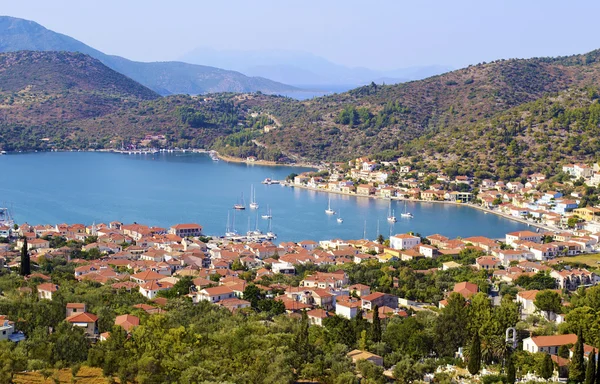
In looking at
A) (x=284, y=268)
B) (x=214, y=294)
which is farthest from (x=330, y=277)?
(x=214, y=294)

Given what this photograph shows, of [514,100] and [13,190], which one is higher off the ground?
[514,100]

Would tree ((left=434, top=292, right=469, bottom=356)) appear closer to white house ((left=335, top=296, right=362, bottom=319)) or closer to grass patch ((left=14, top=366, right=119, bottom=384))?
white house ((left=335, top=296, right=362, bottom=319))

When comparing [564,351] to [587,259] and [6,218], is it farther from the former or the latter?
[6,218]

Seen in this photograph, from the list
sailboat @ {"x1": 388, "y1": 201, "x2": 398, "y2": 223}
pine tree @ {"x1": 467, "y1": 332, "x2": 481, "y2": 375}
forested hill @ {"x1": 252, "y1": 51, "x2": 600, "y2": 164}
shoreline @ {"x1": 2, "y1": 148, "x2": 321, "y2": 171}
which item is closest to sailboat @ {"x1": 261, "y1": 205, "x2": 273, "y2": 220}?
sailboat @ {"x1": 388, "y1": 201, "x2": 398, "y2": 223}

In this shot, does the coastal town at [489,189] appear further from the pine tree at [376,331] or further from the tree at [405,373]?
the tree at [405,373]

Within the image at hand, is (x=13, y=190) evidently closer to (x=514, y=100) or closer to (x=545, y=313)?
(x=545, y=313)

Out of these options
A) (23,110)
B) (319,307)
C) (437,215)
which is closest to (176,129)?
(23,110)
